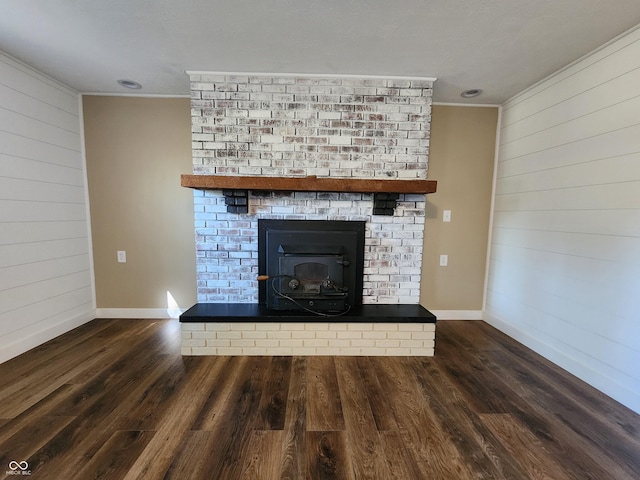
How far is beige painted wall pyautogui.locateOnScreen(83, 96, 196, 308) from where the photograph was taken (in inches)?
104

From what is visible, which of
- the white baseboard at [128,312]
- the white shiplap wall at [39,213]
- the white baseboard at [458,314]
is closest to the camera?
the white shiplap wall at [39,213]

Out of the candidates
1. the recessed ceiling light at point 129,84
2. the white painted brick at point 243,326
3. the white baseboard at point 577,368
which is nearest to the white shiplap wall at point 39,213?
the recessed ceiling light at point 129,84

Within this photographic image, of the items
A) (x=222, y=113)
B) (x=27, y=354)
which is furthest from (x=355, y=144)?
(x=27, y=354)

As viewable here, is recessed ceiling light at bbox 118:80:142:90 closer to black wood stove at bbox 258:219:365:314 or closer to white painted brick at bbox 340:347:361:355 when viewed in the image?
black wood stove at bbox 258:219:365:314

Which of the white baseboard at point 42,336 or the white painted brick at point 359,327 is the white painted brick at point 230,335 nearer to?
the white painted brick at point 359,327

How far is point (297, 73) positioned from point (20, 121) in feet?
7.23

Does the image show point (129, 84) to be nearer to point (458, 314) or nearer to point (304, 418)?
point (304, 418)

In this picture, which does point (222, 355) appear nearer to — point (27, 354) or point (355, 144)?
point (27, 354)

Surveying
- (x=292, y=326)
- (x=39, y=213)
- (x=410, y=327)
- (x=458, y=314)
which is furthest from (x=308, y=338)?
(x=39, y=213)

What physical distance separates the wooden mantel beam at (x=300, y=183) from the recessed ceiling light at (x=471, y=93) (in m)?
1.11

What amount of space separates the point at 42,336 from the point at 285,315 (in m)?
2.08

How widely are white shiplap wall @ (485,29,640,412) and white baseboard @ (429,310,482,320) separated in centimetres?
29

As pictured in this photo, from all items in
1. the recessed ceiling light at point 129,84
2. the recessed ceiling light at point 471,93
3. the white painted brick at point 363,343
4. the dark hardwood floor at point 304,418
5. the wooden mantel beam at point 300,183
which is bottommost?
the dark hardwood floor at point 304,418

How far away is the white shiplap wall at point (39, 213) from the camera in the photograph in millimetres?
2006
